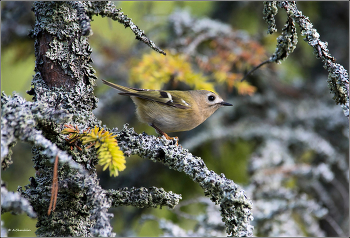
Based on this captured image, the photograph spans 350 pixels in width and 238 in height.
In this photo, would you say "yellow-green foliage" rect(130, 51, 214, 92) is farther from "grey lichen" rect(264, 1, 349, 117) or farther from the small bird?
"grey lichen" rect(264, 1, 349, 117)

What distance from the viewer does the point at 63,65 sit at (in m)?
1.52

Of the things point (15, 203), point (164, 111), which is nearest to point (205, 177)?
point (15, 203)

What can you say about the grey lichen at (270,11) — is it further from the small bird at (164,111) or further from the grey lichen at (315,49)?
the small bird at (164,111)

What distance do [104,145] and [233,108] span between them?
2948mm

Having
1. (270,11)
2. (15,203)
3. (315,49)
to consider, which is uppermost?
(270,11)

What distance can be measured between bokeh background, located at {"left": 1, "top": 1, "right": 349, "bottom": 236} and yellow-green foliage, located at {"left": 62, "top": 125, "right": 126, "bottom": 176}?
153 centimetres

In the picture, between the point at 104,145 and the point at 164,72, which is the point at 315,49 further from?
the point at 164,72

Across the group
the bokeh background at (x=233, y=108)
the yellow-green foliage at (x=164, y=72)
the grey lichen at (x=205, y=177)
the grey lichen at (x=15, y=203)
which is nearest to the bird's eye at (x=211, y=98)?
the bokeh background at (x=233, y=108)

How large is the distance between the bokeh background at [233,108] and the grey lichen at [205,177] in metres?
1.33

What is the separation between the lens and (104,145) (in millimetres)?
1340

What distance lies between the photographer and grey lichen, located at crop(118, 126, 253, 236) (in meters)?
1.33

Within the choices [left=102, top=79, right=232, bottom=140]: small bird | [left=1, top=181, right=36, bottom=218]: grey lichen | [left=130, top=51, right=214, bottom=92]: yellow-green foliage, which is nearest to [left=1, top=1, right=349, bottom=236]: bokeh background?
[left=130, top=51, right=214, bottom=92]: yellow-green foliage

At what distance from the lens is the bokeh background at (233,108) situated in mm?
2972

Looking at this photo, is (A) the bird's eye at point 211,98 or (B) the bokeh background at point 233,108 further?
(A) the bird's eye at point 211,98
